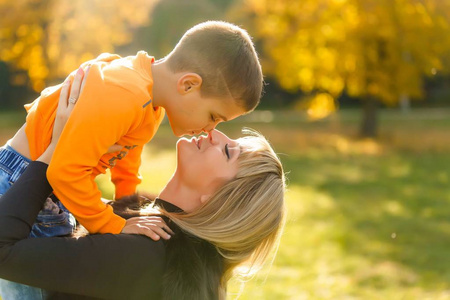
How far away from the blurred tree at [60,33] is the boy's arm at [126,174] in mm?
17059

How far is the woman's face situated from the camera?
264 cm

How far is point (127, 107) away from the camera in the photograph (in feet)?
7.71

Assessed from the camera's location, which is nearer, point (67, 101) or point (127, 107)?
point (127, 107)

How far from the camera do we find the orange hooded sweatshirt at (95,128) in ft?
7.54

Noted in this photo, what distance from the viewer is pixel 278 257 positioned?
7387 mm

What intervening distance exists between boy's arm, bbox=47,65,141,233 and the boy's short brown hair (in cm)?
32

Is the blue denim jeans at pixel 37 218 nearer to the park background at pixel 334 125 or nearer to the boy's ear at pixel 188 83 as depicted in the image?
the boy's ear at pixel 188 83

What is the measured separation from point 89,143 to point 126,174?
82 cm

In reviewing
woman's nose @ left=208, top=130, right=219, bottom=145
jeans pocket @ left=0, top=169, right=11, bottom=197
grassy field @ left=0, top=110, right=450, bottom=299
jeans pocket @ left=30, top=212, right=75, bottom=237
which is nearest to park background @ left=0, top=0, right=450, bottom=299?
grassy field @ left=0, top=110, right=450, bottom=299

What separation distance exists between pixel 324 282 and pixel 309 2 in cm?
1118

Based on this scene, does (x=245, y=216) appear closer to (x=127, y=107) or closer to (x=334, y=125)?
(x=127, y=107)

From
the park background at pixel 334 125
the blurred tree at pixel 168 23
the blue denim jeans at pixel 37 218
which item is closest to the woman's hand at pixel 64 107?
the blue denim jeans at pixel 37 218

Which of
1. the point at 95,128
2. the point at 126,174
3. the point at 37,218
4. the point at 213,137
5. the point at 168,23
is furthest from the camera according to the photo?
the point at 168,23

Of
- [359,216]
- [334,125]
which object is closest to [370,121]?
[334,125]
